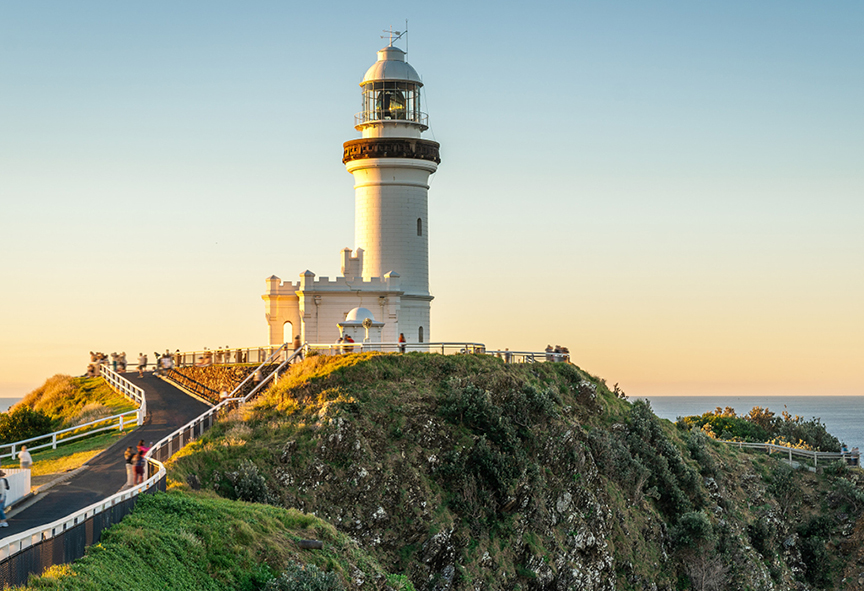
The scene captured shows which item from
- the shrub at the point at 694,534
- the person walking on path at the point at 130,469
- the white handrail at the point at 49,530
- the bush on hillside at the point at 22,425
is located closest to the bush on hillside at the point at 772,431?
the shrub at the point at 694,534

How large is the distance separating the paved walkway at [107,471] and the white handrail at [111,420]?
519 mm

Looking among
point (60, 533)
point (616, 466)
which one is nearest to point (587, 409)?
point (616, 466)

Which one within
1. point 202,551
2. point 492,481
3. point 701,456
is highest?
point 202,551

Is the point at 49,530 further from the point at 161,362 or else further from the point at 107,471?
the point at 161,362

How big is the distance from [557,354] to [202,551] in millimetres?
27265

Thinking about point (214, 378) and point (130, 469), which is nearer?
point (130, 469)

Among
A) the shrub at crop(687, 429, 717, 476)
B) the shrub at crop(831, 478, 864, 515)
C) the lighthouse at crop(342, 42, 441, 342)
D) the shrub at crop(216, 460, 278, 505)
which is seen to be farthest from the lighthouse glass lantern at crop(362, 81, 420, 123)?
the shrub at crop(831, 478, 864, 515)

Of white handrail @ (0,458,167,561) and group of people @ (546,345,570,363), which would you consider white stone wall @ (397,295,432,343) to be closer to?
group of people @ (546,345,570,363)

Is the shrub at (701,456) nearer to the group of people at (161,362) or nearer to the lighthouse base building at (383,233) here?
the lighthouse base building at (383,233)

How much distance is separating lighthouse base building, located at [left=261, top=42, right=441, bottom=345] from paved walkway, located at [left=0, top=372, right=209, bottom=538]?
8388mm

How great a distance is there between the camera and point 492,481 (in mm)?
33281

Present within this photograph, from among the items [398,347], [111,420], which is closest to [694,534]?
[398,347]

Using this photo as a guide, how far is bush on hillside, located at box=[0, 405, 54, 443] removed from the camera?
1476 inches

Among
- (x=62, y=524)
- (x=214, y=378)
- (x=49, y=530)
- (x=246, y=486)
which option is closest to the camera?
(x=49, y=530)
